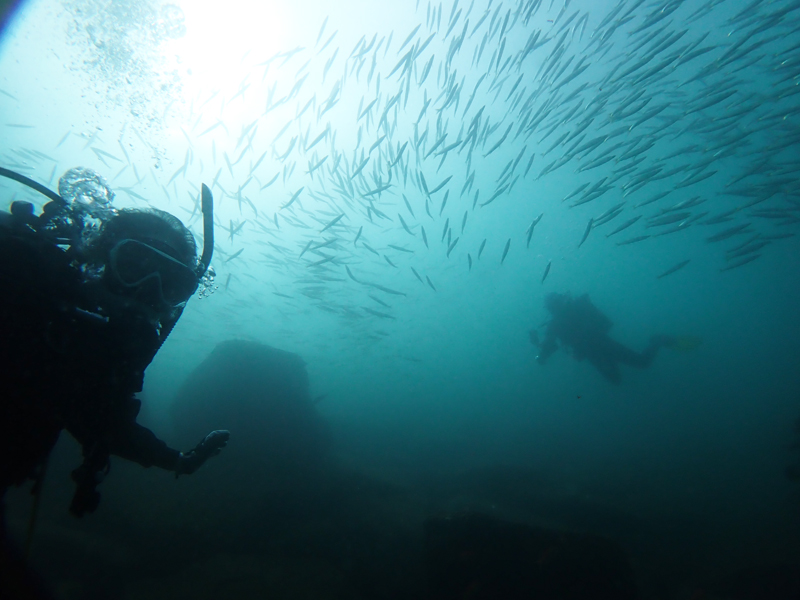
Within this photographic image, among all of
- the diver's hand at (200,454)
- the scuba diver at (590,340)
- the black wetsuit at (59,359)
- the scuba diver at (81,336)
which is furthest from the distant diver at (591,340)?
the black wetsuit at (59,359)

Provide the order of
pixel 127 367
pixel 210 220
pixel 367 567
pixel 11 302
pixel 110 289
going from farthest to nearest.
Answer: pixel 367 567
pixel 210 220
pixel 110 289
pixel 127 367
pixel 11 302

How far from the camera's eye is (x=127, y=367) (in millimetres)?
1812

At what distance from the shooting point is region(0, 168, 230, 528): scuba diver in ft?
4.98

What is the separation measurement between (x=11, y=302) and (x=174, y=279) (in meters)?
0.97

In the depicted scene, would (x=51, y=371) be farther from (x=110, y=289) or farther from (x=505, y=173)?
(x=505, y=173)

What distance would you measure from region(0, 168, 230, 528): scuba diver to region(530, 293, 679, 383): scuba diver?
15.1m

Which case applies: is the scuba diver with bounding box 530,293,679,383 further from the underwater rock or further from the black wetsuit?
the black wetsuit

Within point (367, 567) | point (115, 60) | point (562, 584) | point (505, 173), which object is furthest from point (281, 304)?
point (562, 584)

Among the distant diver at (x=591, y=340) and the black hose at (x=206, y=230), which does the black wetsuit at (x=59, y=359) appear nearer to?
the black hose at (x=206, y=230)

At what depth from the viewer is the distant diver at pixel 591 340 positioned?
48.4 ft

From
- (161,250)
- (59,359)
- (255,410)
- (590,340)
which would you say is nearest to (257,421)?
(255,410)

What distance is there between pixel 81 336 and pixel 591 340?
1788 centimetres

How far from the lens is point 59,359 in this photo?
1.64 m

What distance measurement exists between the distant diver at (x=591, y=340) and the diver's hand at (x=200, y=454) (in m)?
14.6
